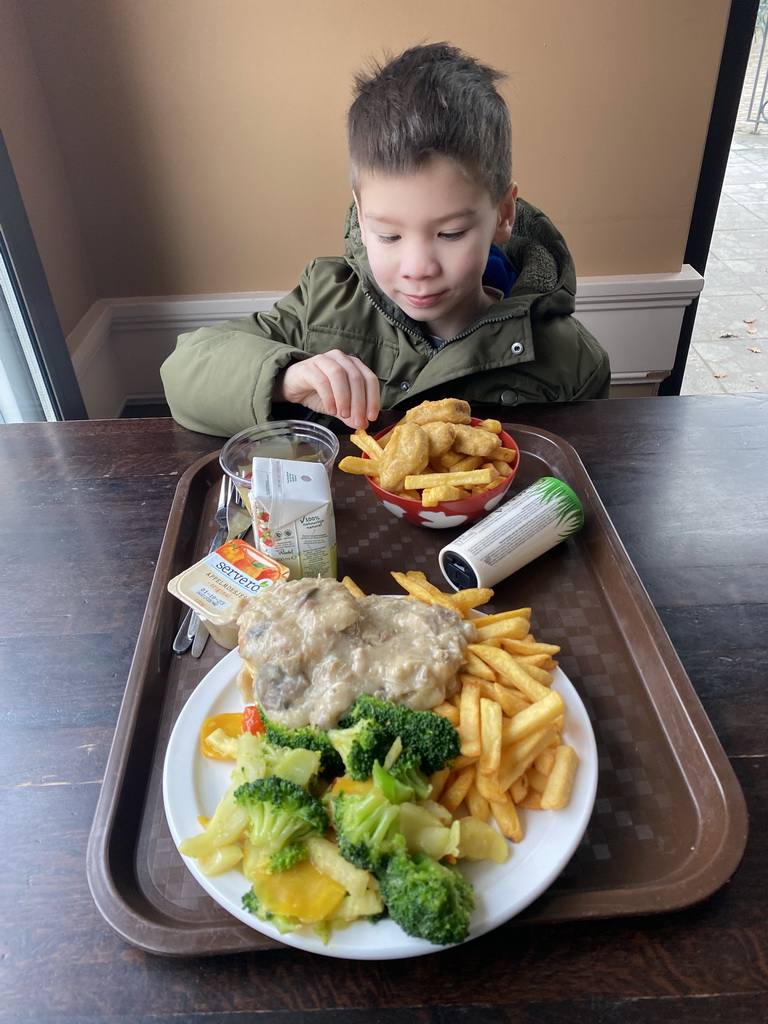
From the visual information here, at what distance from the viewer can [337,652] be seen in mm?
920

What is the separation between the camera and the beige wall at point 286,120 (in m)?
2.42

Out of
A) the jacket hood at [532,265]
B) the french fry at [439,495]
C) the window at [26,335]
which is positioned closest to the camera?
the french fry at [439,495]

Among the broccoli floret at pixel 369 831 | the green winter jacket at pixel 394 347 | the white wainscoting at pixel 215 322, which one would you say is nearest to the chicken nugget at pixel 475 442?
the green winter jacket at pixel 394 347

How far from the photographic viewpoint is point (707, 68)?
8.25 feet

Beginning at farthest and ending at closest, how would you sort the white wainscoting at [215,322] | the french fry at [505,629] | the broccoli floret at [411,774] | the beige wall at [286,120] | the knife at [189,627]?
1. the white wainscoting at [215,322]
2. the beige wall at [286,120]
3. the knife at [189,627]
4. the french fry at [505,629]
5. the broccoli floret at [411,774]

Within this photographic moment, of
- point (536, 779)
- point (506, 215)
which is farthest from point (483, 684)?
point (506, 215)

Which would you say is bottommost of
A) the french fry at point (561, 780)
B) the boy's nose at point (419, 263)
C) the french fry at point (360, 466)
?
the french fry at point (561, 780)

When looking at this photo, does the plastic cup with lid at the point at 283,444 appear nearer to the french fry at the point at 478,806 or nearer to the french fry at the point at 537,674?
the french fry at the point at 537,674

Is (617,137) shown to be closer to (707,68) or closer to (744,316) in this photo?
(707,68)

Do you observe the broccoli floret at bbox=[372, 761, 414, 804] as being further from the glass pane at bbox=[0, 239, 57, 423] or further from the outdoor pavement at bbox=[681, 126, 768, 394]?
the outdoor pavement at bbox=[681, 126, 768, 394]

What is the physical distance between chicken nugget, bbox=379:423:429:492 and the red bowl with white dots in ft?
0.09

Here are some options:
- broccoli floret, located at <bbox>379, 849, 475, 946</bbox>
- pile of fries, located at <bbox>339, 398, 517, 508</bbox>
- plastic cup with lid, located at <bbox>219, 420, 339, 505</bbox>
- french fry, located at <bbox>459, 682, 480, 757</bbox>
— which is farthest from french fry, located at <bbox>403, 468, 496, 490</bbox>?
broccoli floret, located at <bbox>379, 849, 475, 946</bbox>

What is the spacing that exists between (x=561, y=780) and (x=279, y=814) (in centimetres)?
33

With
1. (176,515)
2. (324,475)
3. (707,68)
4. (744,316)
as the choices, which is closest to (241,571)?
(324,475)
